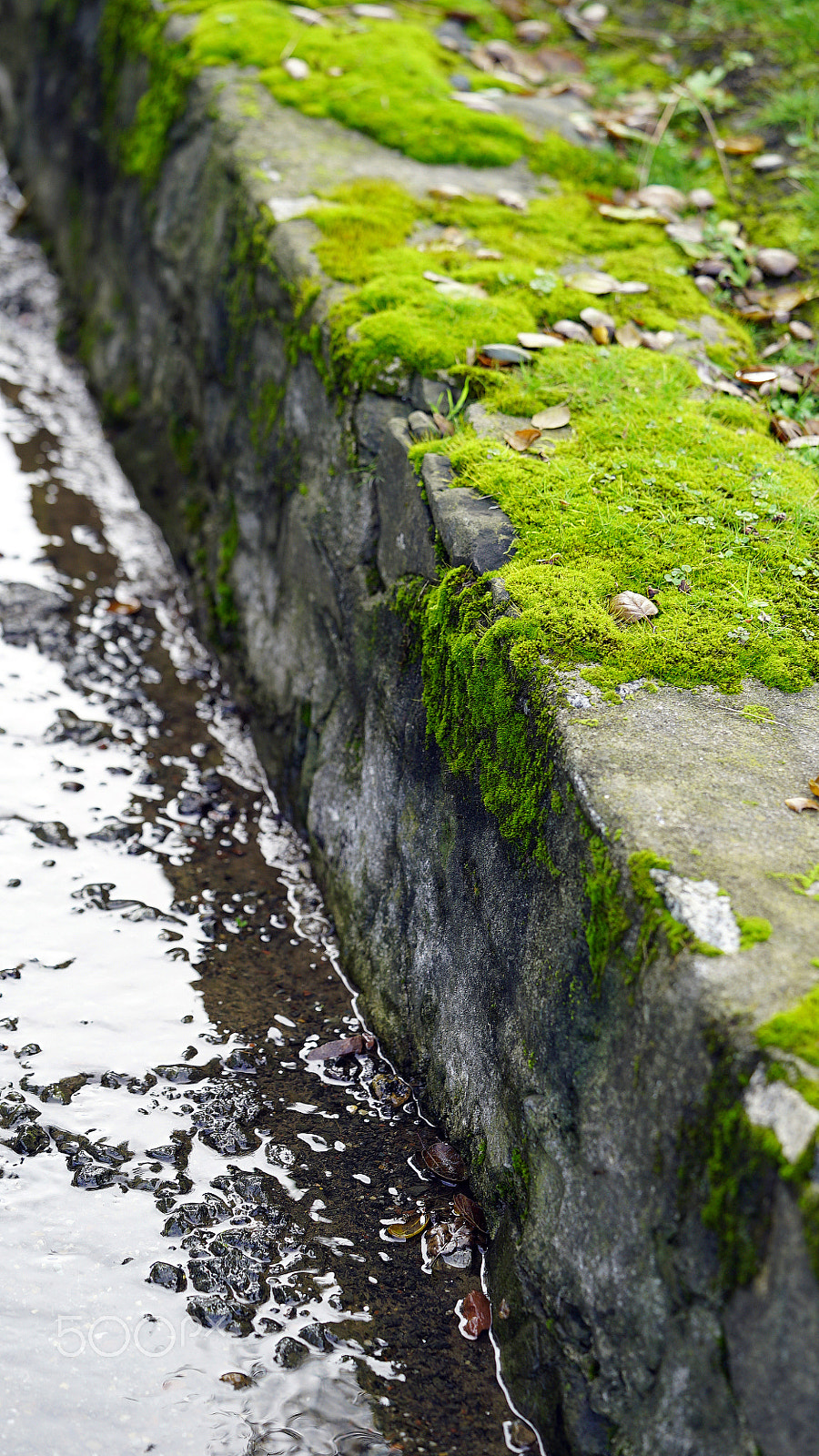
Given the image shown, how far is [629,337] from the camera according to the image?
3.12 m

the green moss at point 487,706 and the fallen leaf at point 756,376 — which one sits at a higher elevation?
the fallen leaf at point 756,376

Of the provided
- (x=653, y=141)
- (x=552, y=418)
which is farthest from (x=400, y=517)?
(x=653, y=141)

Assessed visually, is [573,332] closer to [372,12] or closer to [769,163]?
[769,163]

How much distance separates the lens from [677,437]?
8.83 ft

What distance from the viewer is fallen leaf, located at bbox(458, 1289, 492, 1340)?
206cm

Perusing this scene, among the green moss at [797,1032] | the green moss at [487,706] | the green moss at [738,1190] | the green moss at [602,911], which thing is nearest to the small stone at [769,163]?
the green moss at [487,706]

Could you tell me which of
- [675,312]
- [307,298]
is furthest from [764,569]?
[307,298]

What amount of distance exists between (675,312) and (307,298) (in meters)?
1.16

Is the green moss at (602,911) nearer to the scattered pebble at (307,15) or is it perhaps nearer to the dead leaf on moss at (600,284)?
the dead leaf on moss at (600,284)

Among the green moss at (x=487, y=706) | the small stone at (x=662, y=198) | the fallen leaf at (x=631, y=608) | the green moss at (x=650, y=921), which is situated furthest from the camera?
the small stone at (x=662, y=198)

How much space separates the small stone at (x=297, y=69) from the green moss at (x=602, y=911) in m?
3.74

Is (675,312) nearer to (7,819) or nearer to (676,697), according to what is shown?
(676,697)

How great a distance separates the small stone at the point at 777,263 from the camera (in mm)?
3680

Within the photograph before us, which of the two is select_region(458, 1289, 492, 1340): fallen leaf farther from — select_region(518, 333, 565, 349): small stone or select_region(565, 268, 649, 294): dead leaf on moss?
select_region(565, 268, 649, 294): dead leaf on moss
